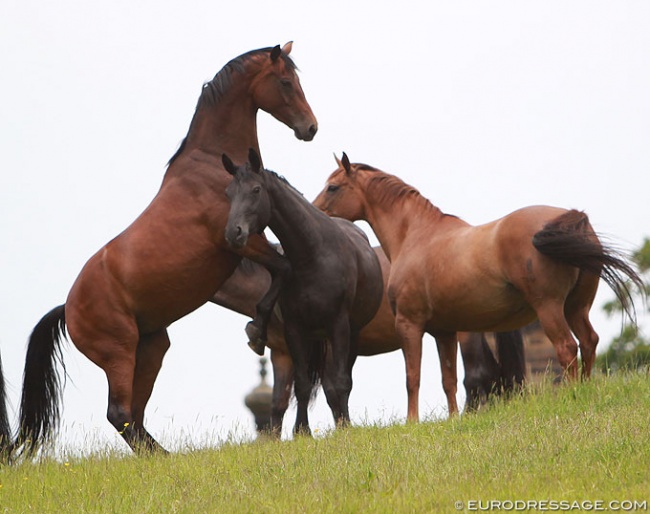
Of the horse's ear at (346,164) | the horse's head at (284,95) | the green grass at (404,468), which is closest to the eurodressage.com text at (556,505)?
the green grass at (404,468)

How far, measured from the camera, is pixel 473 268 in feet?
35.3

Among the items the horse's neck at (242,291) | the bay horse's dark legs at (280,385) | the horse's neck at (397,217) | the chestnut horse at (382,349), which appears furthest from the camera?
the horse's neck at (242,291)

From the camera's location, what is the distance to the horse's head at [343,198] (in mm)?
12438

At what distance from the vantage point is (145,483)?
8.28m

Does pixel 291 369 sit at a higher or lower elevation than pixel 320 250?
lower

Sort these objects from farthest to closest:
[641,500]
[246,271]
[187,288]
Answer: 1. [246,271]
2. [187,288]
3. [641,500]

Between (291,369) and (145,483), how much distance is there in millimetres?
4276

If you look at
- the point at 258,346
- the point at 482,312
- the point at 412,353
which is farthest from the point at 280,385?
the point at 482,312

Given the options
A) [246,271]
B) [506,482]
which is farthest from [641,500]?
[246,271]

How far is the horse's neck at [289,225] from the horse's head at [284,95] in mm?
546

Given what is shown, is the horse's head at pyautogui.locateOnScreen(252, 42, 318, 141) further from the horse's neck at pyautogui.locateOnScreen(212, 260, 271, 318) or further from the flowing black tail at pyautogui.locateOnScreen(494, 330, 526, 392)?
the flowing black tail at pyautogui.locateOnScreen(494, 330, 526, 392)

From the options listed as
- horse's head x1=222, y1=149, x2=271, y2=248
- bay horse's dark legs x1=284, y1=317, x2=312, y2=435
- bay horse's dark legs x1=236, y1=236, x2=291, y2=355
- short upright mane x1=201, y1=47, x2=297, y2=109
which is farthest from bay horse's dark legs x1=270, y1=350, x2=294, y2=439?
short upright mane x1=201, y1=47, x2=297, y2=109

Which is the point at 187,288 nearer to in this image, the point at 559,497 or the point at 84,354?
the point at 84,354

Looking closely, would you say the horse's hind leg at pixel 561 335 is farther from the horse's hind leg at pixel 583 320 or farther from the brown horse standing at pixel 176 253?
the brown horse standing at pixel 176 253
